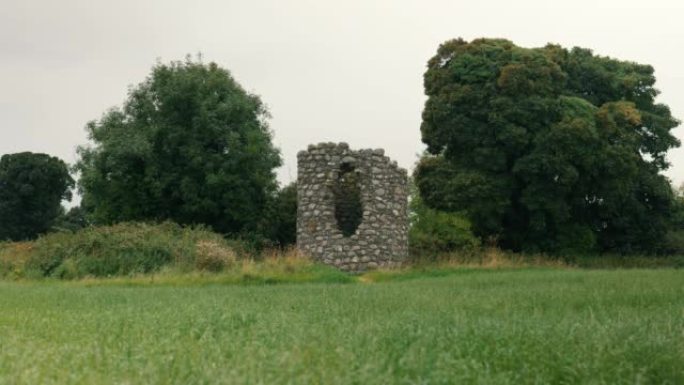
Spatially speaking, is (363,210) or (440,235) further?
(440,235)

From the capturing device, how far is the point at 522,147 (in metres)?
30.9

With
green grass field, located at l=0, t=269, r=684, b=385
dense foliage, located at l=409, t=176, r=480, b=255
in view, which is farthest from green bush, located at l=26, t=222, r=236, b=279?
green grass field, located at l=0, t=269, r=684, b=385

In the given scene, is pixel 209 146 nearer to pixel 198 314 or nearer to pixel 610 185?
pixel 610 185

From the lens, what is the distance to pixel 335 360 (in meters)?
5.15

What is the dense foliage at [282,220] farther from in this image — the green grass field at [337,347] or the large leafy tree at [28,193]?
the large leafy tree at [28,193]

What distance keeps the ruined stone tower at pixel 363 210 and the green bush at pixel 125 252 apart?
9.98 ft

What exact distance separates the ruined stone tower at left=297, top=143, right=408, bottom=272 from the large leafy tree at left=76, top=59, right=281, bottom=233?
457 centimetres

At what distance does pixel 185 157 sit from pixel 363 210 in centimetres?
849

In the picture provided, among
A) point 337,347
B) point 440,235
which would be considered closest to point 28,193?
point 440,235

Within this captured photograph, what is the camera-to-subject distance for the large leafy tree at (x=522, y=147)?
30.4m

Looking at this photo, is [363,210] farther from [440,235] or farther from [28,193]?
[28,193]

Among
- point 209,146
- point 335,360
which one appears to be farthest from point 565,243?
point 335,360

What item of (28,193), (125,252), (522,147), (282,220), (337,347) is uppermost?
(522,147)

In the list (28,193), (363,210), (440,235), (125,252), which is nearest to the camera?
(125,252)
